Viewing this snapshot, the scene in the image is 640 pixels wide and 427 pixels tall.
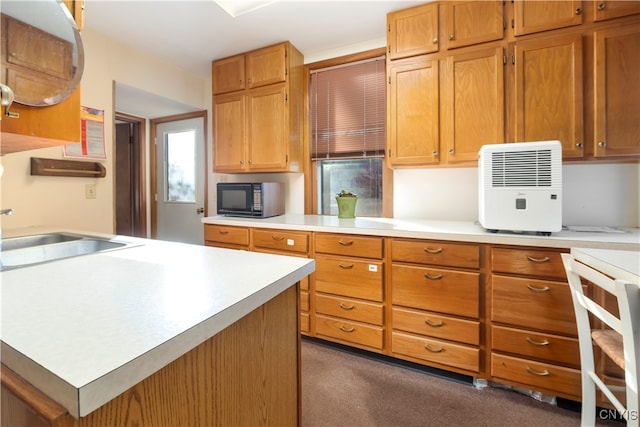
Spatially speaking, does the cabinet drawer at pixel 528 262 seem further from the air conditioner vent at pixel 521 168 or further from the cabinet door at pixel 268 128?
the cabinet door at pixel 268 128

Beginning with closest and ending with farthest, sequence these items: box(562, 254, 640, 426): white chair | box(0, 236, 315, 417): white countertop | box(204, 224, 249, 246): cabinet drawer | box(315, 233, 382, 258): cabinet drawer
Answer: box(0, 236, 315, 417): white countertop
box(562, 254, 640, 426): white chair
box(315, 233, 382, 258): cabinet drawer
box(204, 224, 249, 246): cabinet drawer

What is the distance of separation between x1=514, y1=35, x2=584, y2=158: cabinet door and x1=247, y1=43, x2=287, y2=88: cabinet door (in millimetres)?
1702

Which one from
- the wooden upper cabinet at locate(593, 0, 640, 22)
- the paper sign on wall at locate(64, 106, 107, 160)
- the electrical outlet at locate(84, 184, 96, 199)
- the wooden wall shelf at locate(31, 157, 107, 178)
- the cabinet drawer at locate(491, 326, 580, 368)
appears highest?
the wooden upper cabinet at locate(593, 0, 640, 22)

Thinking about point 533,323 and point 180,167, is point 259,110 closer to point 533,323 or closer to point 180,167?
point 180,167

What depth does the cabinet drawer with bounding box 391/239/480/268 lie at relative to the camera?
1.65m

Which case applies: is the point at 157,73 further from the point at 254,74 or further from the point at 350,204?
the point at 350,204

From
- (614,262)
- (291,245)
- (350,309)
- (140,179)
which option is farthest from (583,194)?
(140,179)

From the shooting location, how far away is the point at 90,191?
2.32m

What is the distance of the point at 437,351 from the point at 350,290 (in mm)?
625

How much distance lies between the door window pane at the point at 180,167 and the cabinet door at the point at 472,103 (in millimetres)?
2746

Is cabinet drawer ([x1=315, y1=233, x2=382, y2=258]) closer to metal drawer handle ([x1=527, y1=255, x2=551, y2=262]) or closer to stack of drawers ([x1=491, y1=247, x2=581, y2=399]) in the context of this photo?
stack of drawers ([x1=491, y1=247, x2=581, y2=399])

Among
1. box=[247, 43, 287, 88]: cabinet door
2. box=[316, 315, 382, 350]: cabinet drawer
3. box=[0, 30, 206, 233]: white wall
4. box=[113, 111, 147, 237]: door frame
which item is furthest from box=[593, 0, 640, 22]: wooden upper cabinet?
box=[113, 111, 147, 237]: door frame

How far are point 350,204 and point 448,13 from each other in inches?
57.0

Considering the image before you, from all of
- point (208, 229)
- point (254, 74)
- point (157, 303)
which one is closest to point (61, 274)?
point (157, 303)
